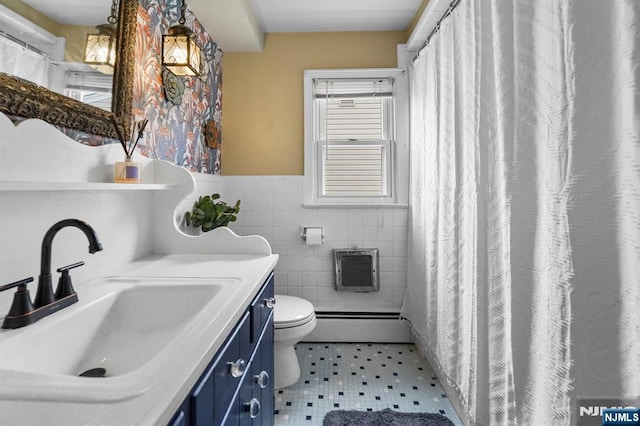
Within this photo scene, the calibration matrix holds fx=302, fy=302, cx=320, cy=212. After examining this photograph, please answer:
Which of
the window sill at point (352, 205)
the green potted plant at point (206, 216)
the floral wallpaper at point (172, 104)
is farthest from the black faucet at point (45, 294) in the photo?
the window sill at point (352, 205)

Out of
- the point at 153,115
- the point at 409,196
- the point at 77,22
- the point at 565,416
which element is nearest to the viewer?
the point at 565,416

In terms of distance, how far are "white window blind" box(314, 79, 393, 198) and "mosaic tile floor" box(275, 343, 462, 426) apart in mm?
1194

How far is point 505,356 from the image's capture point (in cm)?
108

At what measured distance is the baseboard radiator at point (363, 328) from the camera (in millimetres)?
2352

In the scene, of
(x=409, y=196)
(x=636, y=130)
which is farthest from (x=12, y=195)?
(x=409, y=196)

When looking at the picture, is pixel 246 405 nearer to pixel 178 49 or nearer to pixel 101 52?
pixel 101 52

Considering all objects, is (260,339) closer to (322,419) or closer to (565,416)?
(322,419)

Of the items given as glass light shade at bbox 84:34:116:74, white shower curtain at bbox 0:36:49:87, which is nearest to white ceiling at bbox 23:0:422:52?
glass light shade at bbox 84:34:116:74

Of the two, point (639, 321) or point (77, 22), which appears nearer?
point (639, 321)

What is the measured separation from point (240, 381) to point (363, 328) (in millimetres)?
1657

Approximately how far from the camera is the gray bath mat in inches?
59.3

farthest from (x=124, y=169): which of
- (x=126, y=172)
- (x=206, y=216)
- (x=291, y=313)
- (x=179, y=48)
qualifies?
(x=291, y=313)

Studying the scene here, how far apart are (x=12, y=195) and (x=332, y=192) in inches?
74.5

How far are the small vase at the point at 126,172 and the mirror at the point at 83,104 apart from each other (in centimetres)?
14
